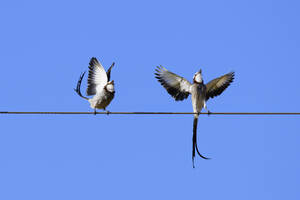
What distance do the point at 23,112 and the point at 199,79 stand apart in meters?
3.88

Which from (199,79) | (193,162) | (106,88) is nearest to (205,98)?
(199,79)

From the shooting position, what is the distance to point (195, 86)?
10.2 m

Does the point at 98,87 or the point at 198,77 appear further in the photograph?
the point at 198,77

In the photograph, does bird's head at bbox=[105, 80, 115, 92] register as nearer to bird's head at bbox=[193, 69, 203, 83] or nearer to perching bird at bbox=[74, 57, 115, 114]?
perching bird at bbox=[74, 57, 115, 114]

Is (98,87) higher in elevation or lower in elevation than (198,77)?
lower

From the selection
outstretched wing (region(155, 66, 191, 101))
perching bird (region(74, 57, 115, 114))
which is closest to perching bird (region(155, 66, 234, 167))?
outstretched wing (region(155, 66, 191, 101))

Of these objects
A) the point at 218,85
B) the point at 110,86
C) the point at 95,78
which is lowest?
the point at 110,86

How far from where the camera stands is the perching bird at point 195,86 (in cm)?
1010

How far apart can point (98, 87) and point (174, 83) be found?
56.8 inches

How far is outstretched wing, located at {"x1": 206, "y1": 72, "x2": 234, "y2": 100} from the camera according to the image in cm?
1023

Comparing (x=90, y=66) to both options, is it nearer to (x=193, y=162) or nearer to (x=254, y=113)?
(x=193, y=162)

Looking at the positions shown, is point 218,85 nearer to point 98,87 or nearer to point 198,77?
point 198,77

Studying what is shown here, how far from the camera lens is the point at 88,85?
384 inches

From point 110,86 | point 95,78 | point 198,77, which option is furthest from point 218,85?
point 95,78
